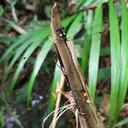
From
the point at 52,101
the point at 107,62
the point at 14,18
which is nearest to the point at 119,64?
the point at 52,101

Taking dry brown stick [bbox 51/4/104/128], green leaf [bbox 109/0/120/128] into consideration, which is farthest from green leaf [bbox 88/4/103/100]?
dry brown stick [bbox 51/4/104/128]

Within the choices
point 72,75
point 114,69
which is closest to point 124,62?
point 114,69

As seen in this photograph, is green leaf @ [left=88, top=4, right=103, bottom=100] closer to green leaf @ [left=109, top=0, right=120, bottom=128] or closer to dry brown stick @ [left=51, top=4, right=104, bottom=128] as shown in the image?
green leaf @ [left=109, top=0, right=120, bottom=128]

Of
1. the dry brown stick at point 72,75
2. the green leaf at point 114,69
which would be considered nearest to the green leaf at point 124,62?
the green leaf at point 114,69

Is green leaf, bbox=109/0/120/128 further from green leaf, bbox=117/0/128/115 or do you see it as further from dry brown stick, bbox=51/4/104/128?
dry brown stick, bbox=51/4/104/128

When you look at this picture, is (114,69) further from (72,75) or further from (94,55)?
(72,75)

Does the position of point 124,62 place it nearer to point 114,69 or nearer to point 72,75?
point 114,69

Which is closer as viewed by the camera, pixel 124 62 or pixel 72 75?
pixel 72 75

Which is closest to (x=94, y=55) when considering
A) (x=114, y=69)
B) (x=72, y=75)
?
(x=114, y=69)

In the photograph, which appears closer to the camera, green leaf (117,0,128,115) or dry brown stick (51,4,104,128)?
dry brown stick (51,4,104,128)
